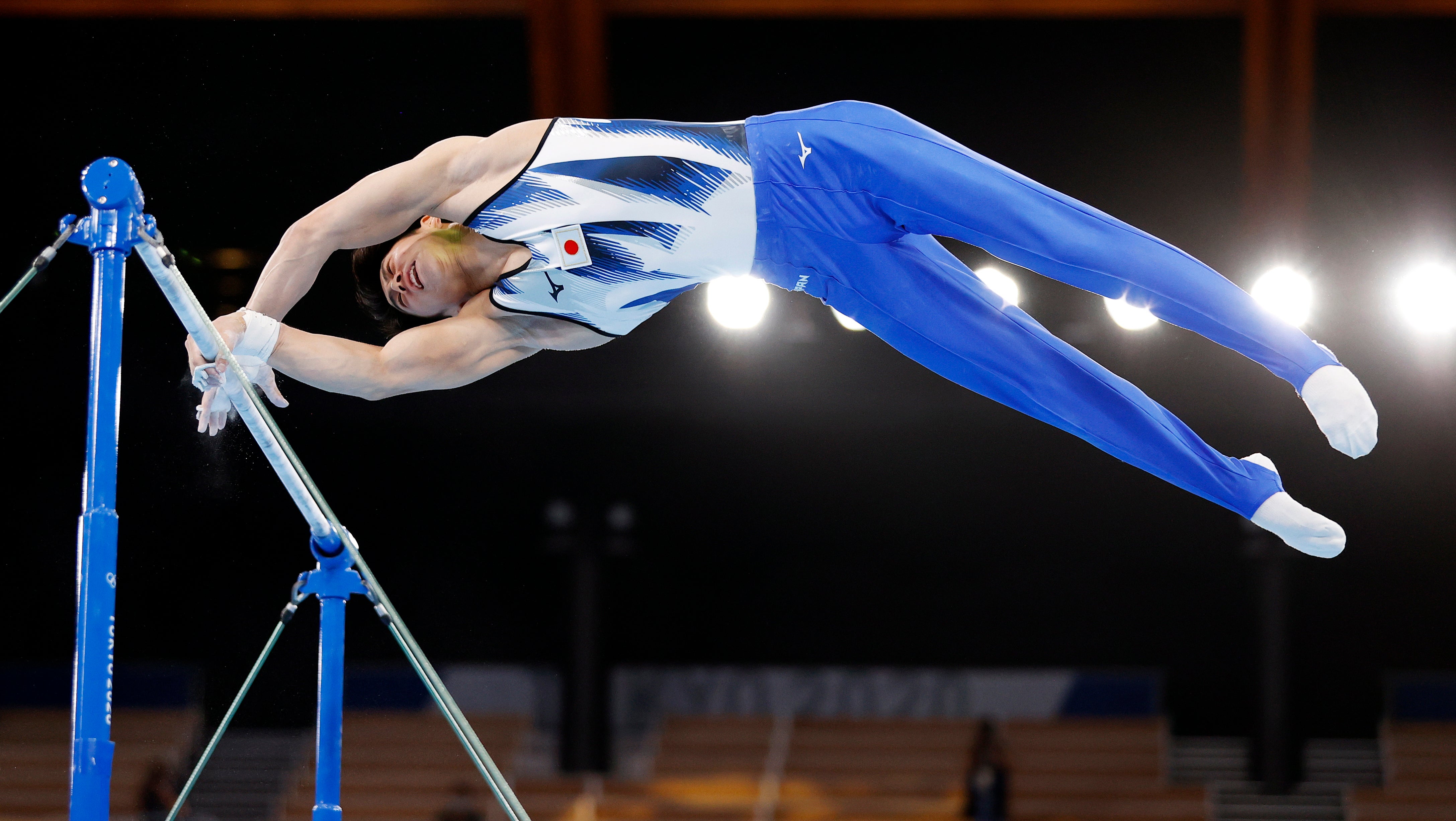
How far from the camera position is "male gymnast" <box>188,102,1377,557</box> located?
2473 millimetres

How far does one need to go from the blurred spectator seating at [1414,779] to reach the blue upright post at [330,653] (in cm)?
806

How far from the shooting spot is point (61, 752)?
9906 mm

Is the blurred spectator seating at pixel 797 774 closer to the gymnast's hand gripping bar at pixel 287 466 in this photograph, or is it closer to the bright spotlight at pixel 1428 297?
the bright spotlight at pixel 1428 297

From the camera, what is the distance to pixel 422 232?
9.00 ft

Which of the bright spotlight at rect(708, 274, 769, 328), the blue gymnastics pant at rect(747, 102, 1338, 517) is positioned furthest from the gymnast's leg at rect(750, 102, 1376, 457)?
the bright spotlight at rect(708, 274, 769, 328)

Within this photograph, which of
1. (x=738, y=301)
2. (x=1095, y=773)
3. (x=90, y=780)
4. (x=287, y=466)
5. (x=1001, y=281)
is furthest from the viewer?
(x=1095, y=773)

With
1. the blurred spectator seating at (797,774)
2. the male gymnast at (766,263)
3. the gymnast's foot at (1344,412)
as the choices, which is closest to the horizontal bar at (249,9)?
the male gymnast at (766,263)

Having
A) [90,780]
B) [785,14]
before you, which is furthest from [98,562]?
[785,14]

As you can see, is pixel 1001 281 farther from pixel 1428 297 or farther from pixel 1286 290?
pixel 1428 297

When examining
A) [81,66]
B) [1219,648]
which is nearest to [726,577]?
[1219,648]

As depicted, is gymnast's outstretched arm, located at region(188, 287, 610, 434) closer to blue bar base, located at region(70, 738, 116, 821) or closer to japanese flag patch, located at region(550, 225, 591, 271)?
japanese flag patch, located at region(550, 225, 591, 271)

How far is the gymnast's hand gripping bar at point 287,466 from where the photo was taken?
2.10 m

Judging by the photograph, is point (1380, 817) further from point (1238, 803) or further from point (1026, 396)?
point (1026, 396)

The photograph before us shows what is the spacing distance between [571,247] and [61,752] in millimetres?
9159
